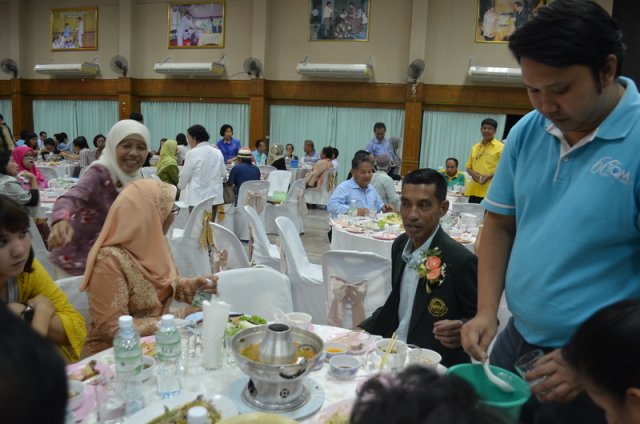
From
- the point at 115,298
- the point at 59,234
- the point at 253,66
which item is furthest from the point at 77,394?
the point at 253,66

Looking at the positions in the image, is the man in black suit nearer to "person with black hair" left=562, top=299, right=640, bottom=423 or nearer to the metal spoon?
the metal spoon

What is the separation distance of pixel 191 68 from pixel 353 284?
34.8 ft

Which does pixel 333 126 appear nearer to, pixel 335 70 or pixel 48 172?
pixel 335 70

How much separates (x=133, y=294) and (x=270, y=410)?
106cm

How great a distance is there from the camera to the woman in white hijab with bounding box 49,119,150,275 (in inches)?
104

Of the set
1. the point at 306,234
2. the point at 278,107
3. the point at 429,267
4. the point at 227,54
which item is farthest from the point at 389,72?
the point at 429,267

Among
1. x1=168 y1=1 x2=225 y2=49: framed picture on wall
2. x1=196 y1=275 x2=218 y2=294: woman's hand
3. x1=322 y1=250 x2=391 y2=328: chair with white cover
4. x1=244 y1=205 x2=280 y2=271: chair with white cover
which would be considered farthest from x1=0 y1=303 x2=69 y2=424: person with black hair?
x1=168 y1=1 x2=225 y2=49: framed picture on wall

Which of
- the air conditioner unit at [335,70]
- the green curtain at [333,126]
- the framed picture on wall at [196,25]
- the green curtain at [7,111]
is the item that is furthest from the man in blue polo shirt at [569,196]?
the green curtain at [7,111]

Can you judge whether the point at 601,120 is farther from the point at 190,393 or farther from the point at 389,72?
the point at 389,72

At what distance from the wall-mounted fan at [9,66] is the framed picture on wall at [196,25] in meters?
5.28

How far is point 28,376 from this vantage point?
54 cm

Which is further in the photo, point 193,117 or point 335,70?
point 193,117

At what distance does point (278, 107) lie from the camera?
484 inches

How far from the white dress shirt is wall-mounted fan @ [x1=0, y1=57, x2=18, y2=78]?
11358 millimetres
